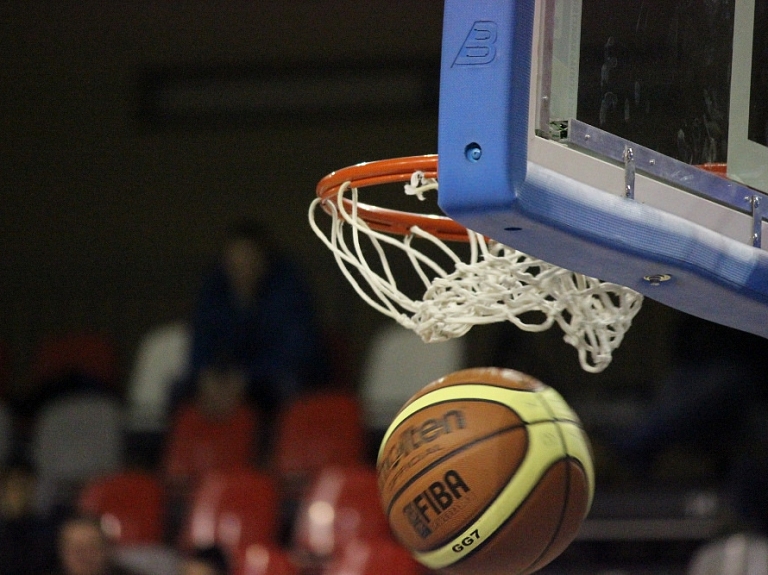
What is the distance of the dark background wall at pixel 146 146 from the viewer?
5105 millimetres

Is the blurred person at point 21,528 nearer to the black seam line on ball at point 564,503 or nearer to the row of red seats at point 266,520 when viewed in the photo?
the row of red seats at point 266,520

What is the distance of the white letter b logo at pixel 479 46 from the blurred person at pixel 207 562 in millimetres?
2531

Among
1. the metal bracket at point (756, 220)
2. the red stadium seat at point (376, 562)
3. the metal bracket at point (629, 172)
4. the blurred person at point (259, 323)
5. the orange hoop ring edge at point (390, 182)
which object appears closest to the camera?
the metal bracket at point (629, 172)

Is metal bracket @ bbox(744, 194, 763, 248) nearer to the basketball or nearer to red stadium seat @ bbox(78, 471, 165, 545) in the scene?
the basketball

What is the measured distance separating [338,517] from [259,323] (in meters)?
0.96

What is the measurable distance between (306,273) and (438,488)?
3.24 meters

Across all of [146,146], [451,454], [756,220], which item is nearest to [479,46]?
[756,220]

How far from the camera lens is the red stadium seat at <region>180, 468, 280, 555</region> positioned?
152 inches

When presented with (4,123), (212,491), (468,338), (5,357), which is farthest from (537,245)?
(4,123)

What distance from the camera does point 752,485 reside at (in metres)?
3.54

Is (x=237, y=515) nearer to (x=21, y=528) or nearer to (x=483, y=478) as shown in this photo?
(x=21, y=528)

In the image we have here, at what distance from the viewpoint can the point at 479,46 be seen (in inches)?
47.0

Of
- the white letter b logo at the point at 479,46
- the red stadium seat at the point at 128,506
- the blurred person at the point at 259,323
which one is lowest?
the red stadium seat at the point at 128,506

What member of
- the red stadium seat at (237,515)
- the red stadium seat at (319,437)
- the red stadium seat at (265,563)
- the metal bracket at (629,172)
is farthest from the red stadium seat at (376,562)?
the metal bracket at (629,172)
